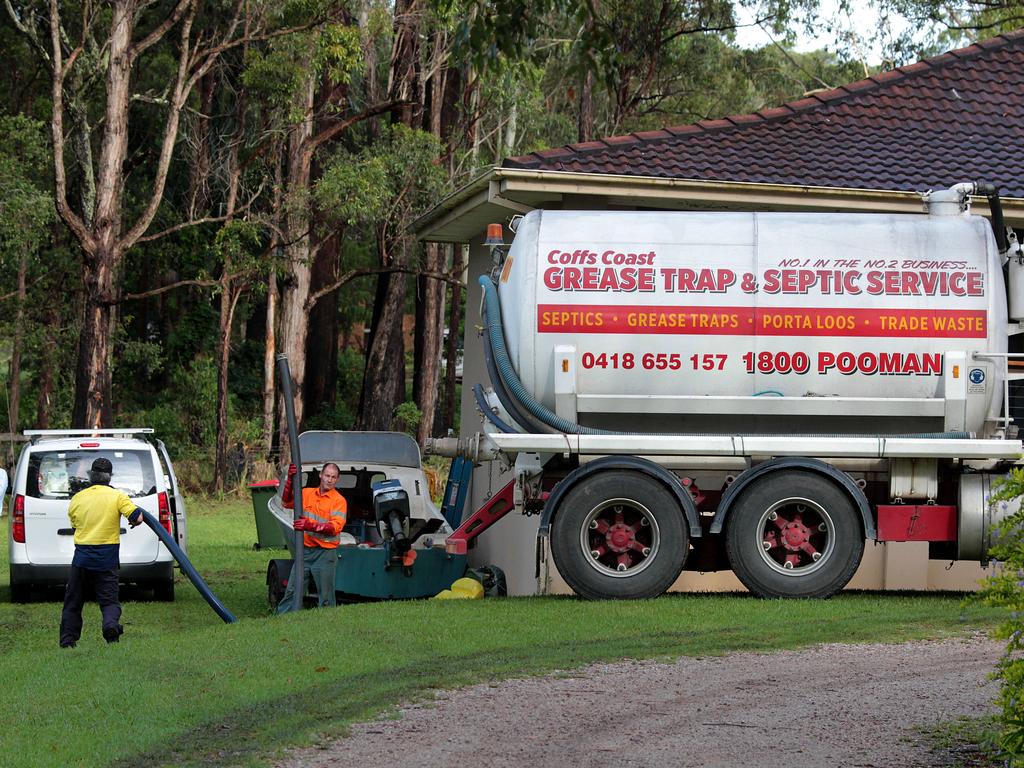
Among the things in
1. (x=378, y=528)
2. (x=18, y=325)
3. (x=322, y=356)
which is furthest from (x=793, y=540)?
(x=322, y=356)

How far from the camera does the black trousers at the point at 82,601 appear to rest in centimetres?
1263

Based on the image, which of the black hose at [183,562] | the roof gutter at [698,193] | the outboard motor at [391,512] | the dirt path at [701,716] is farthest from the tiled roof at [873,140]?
the dirt path at [701,716]

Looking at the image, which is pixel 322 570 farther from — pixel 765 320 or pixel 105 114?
pixel 105 114

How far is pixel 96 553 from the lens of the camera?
12.8m

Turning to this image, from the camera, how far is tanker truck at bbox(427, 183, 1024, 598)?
13109 mm

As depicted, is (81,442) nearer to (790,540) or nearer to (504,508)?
(504,508)

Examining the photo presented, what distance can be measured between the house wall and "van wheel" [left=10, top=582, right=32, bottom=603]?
5.27 metres

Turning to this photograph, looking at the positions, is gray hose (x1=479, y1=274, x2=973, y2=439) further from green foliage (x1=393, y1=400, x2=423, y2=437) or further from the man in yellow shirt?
green foliage (x1=393, y1=400, x2=423, y2=437)

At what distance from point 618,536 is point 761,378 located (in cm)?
180

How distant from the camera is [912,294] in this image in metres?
13.1

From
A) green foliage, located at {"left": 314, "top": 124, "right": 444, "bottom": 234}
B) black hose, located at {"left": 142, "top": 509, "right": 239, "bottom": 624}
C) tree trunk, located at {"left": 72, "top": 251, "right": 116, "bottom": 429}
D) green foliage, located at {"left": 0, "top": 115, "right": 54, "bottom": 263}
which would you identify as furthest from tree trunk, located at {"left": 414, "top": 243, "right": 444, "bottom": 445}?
black hose, located at {"left": 142, "top": 509, "right": 239, "bottom": 624}

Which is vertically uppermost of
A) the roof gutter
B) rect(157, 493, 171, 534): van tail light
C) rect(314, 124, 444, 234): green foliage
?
rect(314, 124, 444, 234): green foliage

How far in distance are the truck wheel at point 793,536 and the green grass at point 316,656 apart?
26 centimetres

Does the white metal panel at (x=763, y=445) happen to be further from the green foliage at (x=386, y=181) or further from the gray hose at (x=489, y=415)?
the green foliage at (x=386, y=181)
